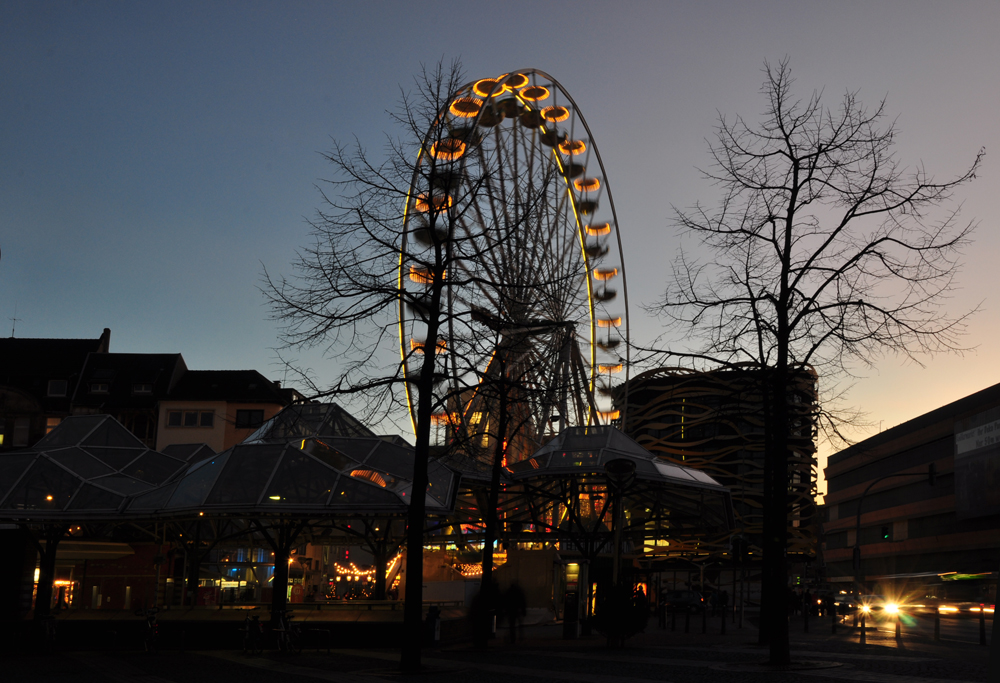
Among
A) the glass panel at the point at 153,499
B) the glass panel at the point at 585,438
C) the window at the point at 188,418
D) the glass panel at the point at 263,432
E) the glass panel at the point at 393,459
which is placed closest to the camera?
the glass panel at the point at 153,499

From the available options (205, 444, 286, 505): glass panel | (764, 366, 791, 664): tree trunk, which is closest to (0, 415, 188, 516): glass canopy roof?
(205, 444, 286, 505): glass panel

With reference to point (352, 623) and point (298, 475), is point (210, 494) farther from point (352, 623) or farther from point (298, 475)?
point (352, 623)

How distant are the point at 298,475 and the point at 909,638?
1720 cm

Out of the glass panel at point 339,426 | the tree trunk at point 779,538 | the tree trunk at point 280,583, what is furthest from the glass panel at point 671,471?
the tree trunk at point 779,538

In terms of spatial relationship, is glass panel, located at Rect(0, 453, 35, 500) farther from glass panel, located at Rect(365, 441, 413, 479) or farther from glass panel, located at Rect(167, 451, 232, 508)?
glass panel, located at Rect(365, 441, 413, 479)

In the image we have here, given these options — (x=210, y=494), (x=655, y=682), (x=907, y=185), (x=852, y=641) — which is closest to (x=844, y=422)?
(x=907, y=185)

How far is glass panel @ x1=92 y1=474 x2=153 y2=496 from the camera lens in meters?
28.2

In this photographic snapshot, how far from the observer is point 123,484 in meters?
29.0

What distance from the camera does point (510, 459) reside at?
39.5 metres

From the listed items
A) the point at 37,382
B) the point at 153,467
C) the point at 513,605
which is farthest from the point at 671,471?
the point at 37,382

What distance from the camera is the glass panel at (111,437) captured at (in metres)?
33.9

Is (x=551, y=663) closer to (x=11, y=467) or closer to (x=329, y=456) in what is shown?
(x=329, y=456)

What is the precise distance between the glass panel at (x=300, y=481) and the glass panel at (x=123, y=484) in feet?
18.0

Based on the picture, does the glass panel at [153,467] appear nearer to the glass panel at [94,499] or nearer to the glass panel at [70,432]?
the glass panel at [70,432]
